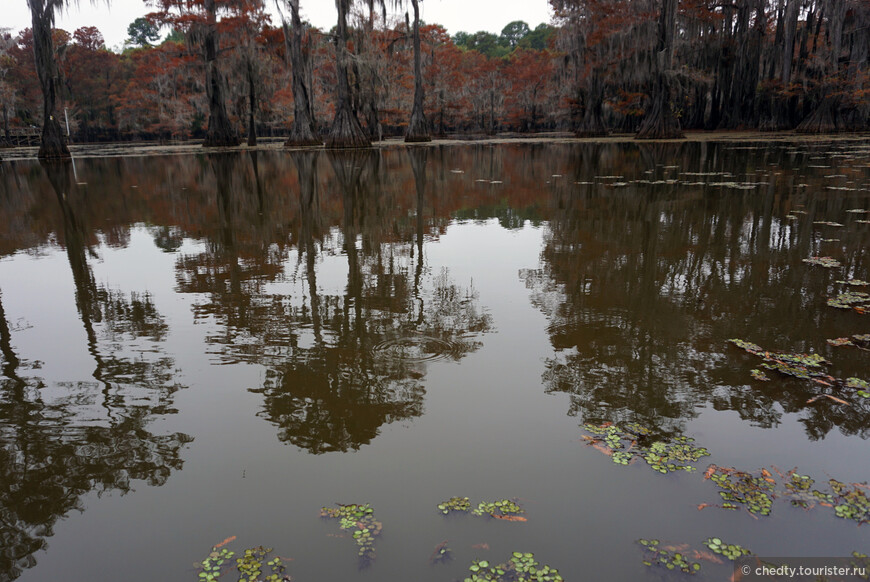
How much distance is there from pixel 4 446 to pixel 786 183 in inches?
438

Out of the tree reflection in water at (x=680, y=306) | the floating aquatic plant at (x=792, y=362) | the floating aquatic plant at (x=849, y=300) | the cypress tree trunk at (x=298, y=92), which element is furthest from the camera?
the cypress tree trunk at (x=298, y=92)

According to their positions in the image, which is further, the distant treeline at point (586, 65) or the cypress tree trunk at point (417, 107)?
the cypress tree trunk at point (417, 107)

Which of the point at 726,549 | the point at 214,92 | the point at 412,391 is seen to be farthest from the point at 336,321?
the point at 214,92

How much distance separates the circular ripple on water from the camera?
3344mm

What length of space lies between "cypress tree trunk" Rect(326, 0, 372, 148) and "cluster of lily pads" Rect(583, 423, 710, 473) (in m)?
23.9

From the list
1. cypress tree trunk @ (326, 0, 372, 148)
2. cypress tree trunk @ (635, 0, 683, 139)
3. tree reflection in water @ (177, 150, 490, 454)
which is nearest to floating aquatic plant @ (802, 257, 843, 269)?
tree reflection in water @ (177, 150, 490, 454)

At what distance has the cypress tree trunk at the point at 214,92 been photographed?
27550 millimetres

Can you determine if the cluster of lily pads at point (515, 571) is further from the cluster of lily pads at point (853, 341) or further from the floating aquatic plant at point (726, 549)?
the cluster of lily pads at point (853, 341)

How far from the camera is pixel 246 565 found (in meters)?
1.82

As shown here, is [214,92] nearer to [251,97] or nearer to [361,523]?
[251,97]

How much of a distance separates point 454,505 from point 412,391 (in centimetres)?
92

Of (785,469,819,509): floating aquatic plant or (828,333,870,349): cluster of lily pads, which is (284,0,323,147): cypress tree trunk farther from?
(785,469,819,509): floating aquatic plant

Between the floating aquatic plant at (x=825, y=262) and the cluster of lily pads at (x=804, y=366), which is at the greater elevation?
the floating aquatic plant at (x=825, y=262)

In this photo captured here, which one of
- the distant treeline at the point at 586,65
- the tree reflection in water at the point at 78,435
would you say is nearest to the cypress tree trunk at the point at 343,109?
the distant treeline at the point at 586,65
